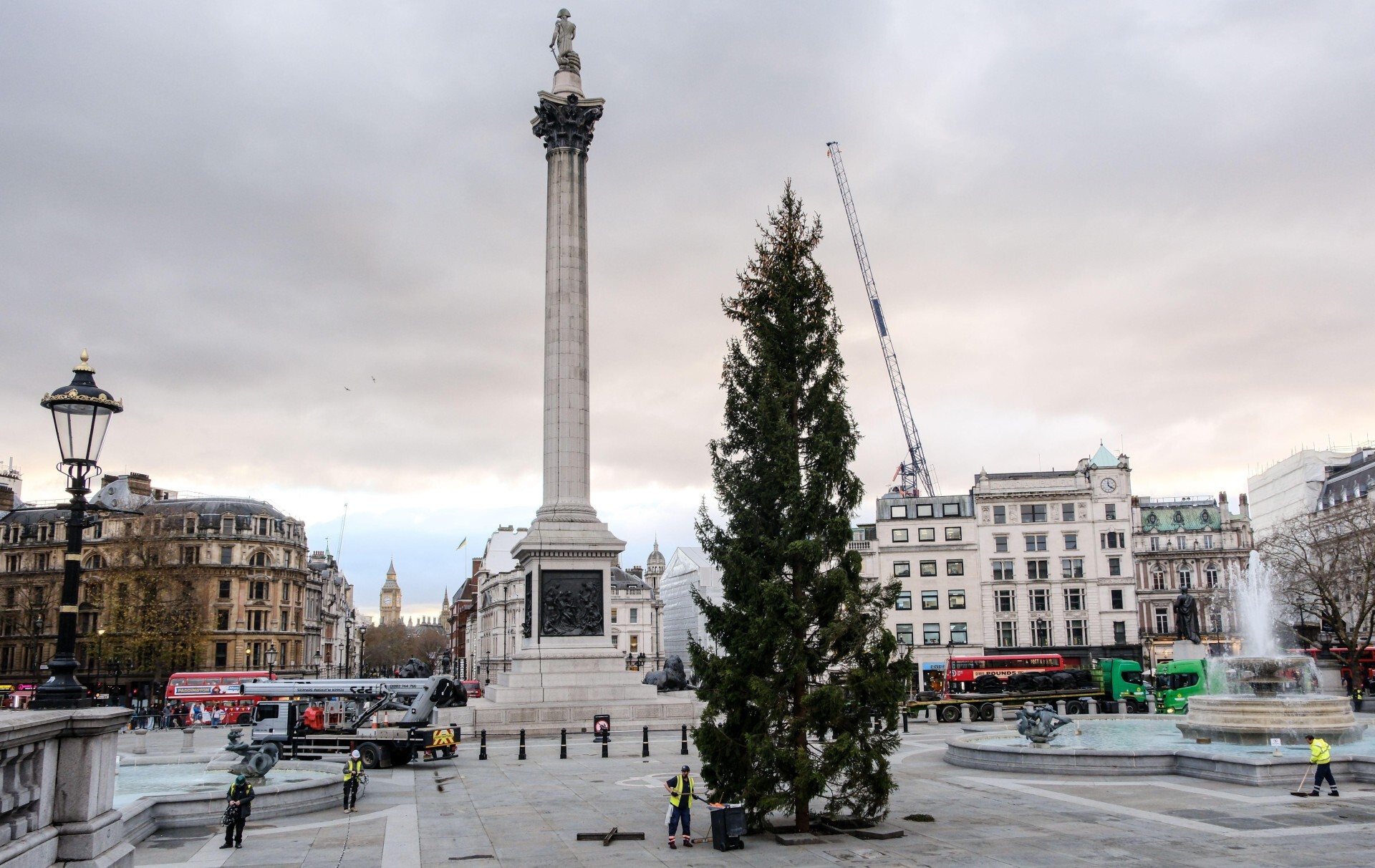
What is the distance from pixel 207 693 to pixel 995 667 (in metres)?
45.6

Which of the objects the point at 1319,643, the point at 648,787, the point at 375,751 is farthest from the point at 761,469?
the point at 1319,643

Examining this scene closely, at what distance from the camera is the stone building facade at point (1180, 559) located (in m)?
84.4

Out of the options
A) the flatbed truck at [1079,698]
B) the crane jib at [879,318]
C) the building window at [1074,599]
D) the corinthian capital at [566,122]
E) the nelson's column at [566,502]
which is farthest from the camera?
the crane jib at [879,318]

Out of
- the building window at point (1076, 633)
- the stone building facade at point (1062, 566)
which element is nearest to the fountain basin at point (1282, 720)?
the stone building facade at point (1062, 566)

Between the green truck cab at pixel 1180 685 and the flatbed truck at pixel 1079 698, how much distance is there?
1.22 metres

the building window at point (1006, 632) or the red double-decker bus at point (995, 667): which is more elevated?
the building window at point (1006, 632)

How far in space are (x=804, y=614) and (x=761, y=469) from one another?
278cm

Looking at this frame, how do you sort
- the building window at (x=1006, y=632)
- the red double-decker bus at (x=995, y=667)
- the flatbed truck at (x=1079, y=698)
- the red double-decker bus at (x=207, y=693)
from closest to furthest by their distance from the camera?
the flatbed truck at (x=1079, y=698), the red double-decker bus at (x=995, y=667), the red double-decker bus at (x=207, y=693), the building window at (x=1006, y=632)

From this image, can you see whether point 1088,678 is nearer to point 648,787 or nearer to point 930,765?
point 930,765

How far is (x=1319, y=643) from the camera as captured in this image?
68.5 meters

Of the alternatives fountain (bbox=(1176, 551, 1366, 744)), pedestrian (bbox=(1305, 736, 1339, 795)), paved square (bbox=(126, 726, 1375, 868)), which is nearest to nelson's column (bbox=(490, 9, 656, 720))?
paved square (bbox=(126, 726, 1375, 868))

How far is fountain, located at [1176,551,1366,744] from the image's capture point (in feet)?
92.2

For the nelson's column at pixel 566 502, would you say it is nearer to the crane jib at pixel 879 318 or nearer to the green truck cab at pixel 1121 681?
the green truck cab at pixel 1121 681

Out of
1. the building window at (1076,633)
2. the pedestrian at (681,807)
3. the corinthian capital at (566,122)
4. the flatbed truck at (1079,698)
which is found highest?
the corinthian capital at (566,122)
